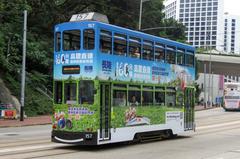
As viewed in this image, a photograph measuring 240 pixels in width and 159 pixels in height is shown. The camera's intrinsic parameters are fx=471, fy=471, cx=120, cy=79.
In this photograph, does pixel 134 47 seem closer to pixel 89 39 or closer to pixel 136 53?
pixel 136 53

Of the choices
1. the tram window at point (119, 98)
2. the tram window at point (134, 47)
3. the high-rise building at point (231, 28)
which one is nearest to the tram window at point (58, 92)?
the tram window at point (119, 98)

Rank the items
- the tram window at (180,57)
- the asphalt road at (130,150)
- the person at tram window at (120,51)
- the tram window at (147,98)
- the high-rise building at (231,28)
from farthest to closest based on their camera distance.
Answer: the high-rise building at (231,28) < the tram window at (180,57) < the tram window at (147,98) < the person at tram window at (120,51) < the asphalt road at (130,150)

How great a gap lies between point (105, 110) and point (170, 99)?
4968 millimetres

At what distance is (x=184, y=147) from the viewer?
17.6 metres

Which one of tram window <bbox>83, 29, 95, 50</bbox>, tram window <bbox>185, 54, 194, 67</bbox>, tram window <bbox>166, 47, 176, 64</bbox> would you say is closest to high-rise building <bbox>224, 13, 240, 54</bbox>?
tram window <bbox>185, 54, 194, 67</bbox>

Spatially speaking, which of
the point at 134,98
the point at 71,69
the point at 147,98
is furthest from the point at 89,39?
the point at 147,98

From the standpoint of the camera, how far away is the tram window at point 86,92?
15.7 metres

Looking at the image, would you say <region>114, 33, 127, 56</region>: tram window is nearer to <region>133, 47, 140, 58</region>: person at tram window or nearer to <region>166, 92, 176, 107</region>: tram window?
<region>133, 47, 140, 58</region>: person at tram window

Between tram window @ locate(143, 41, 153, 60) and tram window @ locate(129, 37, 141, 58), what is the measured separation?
357mm

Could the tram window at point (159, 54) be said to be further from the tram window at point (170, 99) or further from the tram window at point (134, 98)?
the tram window at point (134, 98)

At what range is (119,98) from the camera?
16.9 meters

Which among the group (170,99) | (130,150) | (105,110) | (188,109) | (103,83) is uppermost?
(103,83)

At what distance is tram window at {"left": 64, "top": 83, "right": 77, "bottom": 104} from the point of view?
1598cm

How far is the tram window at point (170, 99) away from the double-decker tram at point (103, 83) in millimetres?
855
